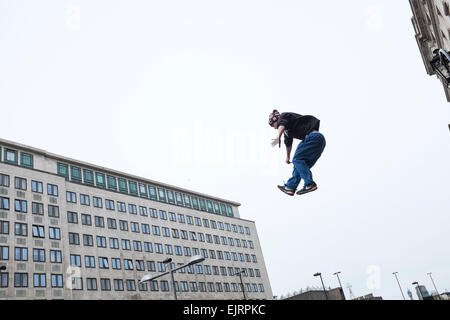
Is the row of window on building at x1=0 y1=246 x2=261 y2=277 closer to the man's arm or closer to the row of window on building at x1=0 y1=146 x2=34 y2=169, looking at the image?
the row of window on building at x1=0 y1=146 x2=34 y2=169

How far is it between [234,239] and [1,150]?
4705cm

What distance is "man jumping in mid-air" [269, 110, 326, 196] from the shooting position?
7.27 meters

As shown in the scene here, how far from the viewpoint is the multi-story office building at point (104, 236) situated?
5259 centimetres

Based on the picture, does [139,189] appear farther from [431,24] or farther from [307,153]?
[307,153]

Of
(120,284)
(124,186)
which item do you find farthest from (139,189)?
(120,284)

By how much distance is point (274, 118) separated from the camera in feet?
25.6

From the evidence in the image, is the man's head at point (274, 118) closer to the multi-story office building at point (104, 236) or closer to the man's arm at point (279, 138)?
the man's arm at point (279, 138)

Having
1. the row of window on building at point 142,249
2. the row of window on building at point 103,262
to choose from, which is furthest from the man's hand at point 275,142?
the row of window on building at point 142,249

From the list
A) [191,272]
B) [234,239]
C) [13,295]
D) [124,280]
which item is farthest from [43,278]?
[234,239]

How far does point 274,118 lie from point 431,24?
113 feet
